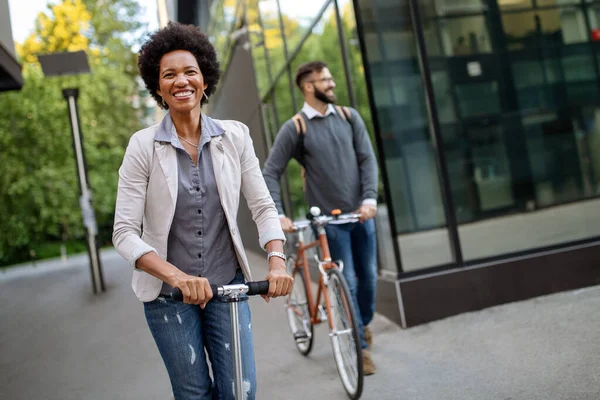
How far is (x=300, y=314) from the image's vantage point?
5.93m

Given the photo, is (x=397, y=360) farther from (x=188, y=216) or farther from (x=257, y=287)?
(x=257, y=287)

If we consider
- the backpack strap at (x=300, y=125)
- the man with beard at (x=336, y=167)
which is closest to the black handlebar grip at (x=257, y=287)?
the man with beard at (x=336, y=167)

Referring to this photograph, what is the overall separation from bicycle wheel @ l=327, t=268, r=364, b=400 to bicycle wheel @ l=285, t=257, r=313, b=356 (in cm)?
79

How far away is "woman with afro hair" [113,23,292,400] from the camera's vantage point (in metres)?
2.81

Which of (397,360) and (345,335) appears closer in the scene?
(345,335)

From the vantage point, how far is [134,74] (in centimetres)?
3909

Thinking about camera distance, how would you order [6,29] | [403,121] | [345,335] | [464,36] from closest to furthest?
[345,335] < [403,121] < [464,36] < [6,29]

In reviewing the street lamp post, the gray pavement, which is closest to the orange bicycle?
the gray pavement

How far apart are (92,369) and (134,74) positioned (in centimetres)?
3397

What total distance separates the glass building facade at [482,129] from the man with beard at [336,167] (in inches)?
47.0

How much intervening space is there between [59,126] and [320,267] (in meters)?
27.7

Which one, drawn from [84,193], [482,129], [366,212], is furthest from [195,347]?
[84,193]

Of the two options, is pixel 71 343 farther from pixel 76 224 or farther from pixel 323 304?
pixel 76 224

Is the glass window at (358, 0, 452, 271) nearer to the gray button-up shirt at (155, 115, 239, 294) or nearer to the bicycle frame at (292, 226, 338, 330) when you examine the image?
the bicycle frame at (292, 226, 338, 330)
